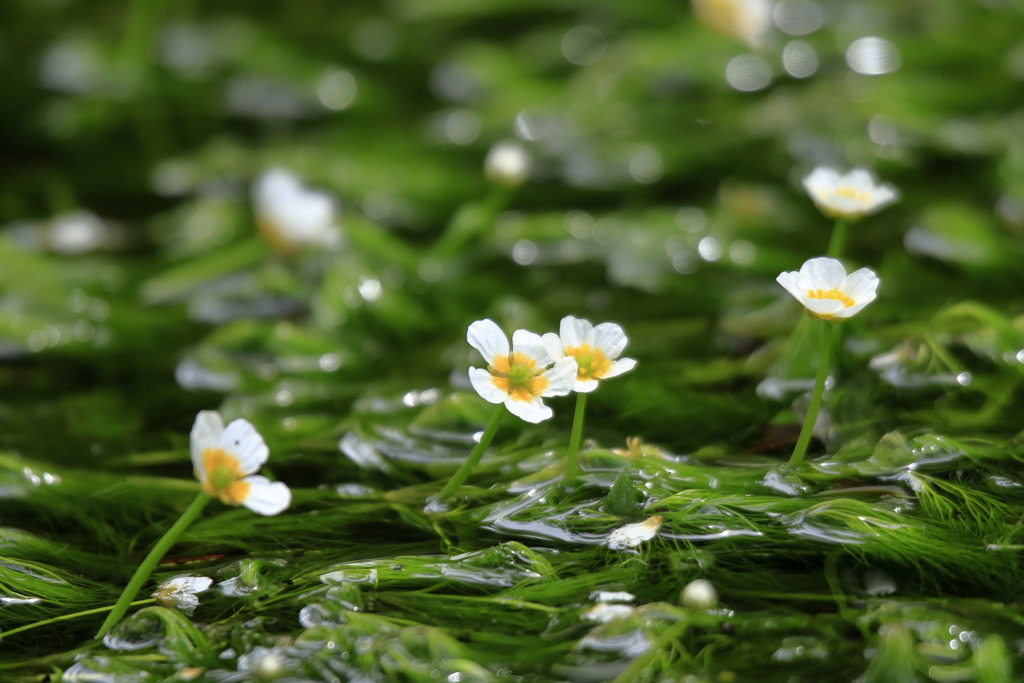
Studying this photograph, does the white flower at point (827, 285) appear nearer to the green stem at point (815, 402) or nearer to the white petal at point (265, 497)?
the green stem at point (815, 402)

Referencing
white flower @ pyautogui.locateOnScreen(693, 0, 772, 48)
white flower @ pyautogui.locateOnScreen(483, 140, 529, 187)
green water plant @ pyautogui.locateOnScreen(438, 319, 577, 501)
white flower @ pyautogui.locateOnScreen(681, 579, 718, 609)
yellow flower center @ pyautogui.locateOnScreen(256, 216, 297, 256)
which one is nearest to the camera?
white flower @ pyautogui.locateOnScreen(681, 579, 718, 609)

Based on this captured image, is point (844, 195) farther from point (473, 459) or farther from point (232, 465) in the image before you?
point (232, 465)

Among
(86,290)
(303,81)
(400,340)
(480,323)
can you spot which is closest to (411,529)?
(480,323)

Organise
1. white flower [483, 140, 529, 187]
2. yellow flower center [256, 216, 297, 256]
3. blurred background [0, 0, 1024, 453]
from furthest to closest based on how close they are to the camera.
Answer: yellow flower center [256, 216, 297, 256]
white flower [483, 140, 529, 187]
blurred background [0, 0, 1024, 453]

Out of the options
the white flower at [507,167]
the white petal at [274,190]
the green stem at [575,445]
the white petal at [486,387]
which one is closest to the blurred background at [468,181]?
the white flower at [507,167]

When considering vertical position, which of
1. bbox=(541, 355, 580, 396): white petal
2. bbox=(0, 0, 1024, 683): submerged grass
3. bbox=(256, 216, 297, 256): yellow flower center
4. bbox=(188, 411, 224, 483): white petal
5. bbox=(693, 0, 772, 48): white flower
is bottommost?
bbox=(0, 0, 1024, 683): submerged grass

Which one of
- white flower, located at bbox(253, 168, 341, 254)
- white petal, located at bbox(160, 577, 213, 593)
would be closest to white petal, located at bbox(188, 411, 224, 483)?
white petal, located at bbox(160, 577, 213, 593)

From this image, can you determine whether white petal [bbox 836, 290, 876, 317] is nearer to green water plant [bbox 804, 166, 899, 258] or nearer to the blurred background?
green water plant [bbox 804, 166, 899, 258]

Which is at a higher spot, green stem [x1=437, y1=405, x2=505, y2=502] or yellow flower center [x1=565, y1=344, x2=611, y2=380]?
yellow flower center [x1=565, y1=344, x2=611, y2=380]
